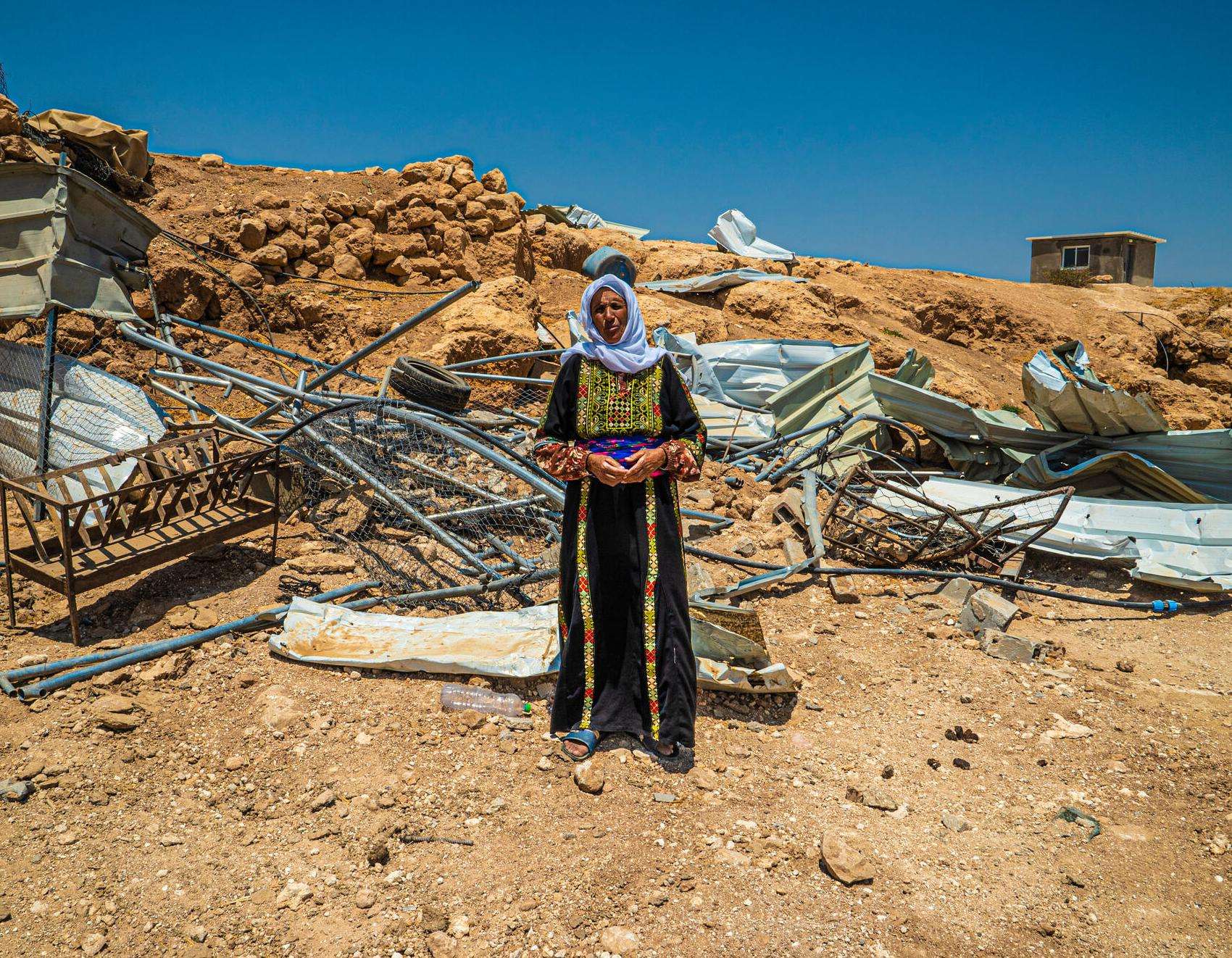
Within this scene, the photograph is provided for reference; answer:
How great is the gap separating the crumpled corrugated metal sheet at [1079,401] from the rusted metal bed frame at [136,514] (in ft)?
18.9

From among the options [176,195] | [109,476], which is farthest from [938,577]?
[176,195]

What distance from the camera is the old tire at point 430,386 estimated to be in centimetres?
579

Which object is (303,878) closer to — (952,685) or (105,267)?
(952,685)

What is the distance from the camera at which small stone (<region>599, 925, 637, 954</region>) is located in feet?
6.95

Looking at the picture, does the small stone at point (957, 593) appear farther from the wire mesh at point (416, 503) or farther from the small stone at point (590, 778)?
the small stone at point (590, 778)

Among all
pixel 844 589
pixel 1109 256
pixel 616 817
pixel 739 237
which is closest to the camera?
pixel 616 817

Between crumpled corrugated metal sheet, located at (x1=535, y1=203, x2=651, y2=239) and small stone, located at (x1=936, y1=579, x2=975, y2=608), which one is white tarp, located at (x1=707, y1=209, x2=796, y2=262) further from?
small stone, located at (x1=936, y1=579, x2=975, y2=608)

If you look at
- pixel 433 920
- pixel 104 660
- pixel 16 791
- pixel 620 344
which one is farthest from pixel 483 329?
pixel 433 920

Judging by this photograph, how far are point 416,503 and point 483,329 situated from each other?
12.0 ft

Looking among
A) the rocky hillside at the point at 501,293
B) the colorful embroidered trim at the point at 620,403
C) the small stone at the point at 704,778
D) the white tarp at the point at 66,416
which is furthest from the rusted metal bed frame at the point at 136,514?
the rocky hillside at the point at 501,293

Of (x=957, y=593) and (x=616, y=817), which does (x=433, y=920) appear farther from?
(x=957, y=593)

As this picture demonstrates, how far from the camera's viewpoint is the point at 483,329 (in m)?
8.07

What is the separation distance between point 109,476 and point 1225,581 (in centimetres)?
697

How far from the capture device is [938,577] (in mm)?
4793
